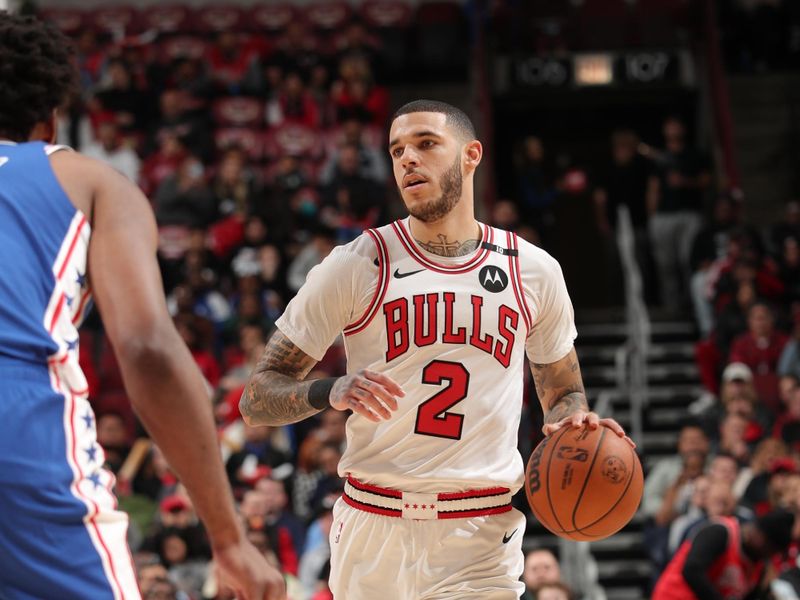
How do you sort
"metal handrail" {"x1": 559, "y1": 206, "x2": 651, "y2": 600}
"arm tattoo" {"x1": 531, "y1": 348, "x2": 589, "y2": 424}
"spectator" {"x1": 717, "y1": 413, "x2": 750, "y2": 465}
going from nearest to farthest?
1. "arm tattoo" {"x1": 531, "y1": 348, "x2": 589, "y2": 424}
2. "spectator" {"x1": 717, "y1": 413, "x2": 750, "y2": 465}
3. "metal handrail" {"x1": 559, "y1": 206, "x2": 651, "y2": 600}

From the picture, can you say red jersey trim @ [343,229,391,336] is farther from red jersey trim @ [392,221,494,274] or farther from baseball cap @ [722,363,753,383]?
baseball cap @ [722,363,753,383]

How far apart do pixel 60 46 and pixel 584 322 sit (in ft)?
38.4

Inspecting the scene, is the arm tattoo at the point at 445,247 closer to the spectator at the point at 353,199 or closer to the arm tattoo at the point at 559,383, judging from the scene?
the arm tattoo at the point at 559,383

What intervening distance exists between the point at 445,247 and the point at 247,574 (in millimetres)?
2311

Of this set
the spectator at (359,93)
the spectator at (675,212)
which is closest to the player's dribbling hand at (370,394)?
the spectator at (675,212)

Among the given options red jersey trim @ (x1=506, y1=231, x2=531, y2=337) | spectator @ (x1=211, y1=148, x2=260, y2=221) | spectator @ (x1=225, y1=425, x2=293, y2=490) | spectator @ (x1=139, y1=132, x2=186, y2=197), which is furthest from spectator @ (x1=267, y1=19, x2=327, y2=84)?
red jersey trim @ (x1=506, y1=231, x2=531, y2=337)

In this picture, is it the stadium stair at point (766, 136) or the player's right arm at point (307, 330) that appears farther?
the stadium stair at point (766, 136)

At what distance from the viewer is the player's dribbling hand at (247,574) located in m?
2.42

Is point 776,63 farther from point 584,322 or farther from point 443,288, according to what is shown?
point 443,288

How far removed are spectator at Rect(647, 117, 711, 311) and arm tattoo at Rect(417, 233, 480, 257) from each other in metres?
10.0

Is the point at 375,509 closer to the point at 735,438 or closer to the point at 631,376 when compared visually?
the point at 735,438

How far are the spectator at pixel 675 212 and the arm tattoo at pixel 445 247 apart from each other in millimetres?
10032

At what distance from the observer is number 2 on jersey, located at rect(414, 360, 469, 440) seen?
4348 millimetres

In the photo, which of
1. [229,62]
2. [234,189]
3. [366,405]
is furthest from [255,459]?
[229,62]
